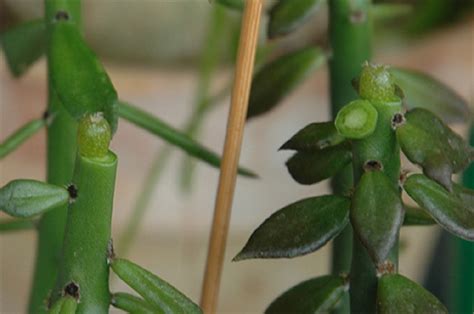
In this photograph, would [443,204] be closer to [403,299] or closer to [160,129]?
[403,299]

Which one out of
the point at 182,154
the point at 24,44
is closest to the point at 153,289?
the point at 24,44

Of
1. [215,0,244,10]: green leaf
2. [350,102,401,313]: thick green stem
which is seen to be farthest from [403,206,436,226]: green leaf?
[215,0,244,10]: green leaf

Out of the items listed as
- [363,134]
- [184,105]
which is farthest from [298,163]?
[184,105]

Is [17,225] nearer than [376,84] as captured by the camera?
No

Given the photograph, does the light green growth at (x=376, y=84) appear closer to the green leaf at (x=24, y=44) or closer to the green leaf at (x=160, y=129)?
the green leaf at (x=160, y=129)

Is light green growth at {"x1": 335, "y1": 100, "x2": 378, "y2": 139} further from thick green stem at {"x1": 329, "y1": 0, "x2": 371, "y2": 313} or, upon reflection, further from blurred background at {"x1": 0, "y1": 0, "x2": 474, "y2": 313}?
blurred background at {"x1": 0, "y1": 0, "x2": 474, "y2": 313}

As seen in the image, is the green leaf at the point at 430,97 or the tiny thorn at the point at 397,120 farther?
the green leaf at the point at 430,97

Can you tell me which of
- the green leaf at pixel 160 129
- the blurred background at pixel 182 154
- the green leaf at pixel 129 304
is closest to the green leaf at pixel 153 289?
the green leaf at pixel 129 304
